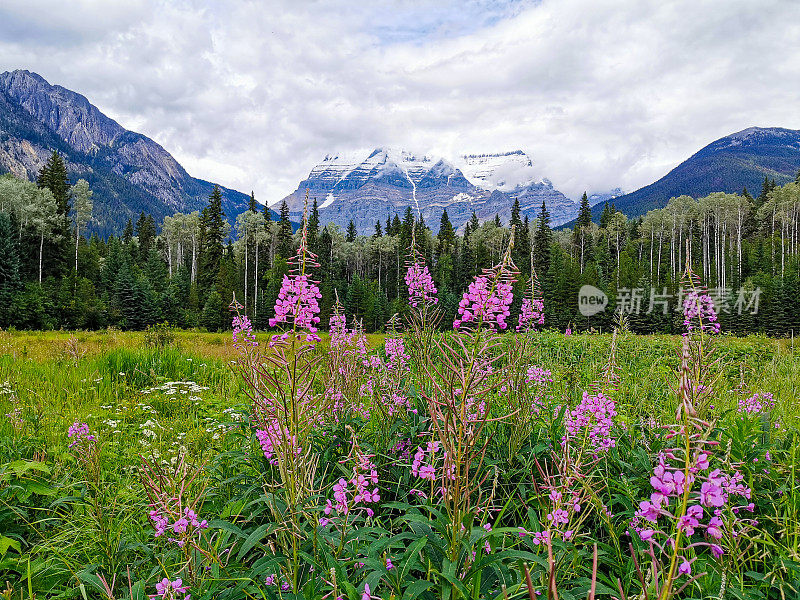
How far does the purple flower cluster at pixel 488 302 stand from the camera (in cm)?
239

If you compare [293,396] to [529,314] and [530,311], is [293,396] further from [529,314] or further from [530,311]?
[530,311]

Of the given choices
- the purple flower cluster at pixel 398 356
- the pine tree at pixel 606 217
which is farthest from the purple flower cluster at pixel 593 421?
the pine tree at pixel 606 217

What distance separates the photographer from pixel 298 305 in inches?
83.0

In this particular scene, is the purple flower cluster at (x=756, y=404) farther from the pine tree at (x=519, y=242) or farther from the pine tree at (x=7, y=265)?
the pine tree at (x=7, y=265)

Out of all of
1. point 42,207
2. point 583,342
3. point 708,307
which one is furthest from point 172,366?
point 42,207

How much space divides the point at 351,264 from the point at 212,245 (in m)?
34.0

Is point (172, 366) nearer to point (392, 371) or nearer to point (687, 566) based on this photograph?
point (392, 371)

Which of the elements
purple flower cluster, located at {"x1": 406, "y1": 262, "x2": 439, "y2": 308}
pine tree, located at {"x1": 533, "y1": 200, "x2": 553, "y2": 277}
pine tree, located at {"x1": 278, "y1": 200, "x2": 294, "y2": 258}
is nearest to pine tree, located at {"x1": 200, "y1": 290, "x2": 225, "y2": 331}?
pine tree, located at {"x1": 278, "y1": 200, "x2": 294, "y2": 258}

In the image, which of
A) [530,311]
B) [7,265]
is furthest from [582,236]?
[530,311]

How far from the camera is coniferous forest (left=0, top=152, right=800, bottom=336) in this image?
42406 millimetres

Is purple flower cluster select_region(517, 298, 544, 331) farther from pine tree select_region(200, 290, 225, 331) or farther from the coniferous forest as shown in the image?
pine tree select_region(200, 290, 225, 331)

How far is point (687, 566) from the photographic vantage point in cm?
101

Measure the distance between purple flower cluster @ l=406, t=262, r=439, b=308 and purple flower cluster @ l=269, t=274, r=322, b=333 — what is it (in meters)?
2.70

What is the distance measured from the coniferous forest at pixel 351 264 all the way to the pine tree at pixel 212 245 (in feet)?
0.58
